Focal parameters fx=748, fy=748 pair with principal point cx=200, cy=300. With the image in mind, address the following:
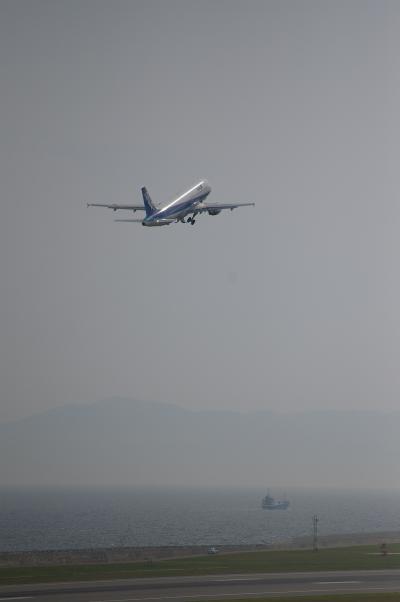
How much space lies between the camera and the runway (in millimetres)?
53906

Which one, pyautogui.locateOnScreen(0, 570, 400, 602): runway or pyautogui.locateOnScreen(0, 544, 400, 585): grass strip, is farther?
pyautogui.locateOnScreen(0, 544, 400, 585): grass strip

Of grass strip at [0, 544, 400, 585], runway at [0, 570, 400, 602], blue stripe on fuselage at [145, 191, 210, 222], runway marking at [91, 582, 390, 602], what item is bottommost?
runway marking at [91, 582, 390, 602]

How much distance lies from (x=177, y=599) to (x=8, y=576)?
20080 mm

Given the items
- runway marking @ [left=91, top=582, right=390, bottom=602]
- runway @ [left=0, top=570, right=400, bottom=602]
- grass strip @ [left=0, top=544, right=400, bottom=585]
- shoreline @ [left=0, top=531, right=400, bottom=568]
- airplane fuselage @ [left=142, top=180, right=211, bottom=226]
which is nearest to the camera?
runway marking @ [left=91, top=582, right=390, bottom=602]

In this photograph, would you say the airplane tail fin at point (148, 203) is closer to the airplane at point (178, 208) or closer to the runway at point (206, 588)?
the airplane at point (178, 208)

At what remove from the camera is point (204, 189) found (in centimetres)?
9675

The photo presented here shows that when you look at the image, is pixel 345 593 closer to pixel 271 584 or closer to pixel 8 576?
pixel 271 584

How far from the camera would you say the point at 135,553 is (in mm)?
92875

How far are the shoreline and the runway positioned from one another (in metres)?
23.3

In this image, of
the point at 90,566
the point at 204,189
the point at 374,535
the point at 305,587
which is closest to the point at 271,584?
the point at 305,587

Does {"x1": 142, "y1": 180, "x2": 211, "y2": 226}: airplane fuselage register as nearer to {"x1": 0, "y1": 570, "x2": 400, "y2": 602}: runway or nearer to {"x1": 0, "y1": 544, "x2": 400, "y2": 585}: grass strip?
{"x1": 0, "y1": 544, "x2": 400, "y2": 585}: grass strip

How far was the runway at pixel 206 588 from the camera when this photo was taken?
177 feet

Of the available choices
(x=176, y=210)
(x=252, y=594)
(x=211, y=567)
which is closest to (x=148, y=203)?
(x=176, y=210)

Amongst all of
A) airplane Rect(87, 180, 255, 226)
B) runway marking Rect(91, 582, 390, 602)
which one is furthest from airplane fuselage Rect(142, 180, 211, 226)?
runway marking Rect(91, 582, 390, 602)
